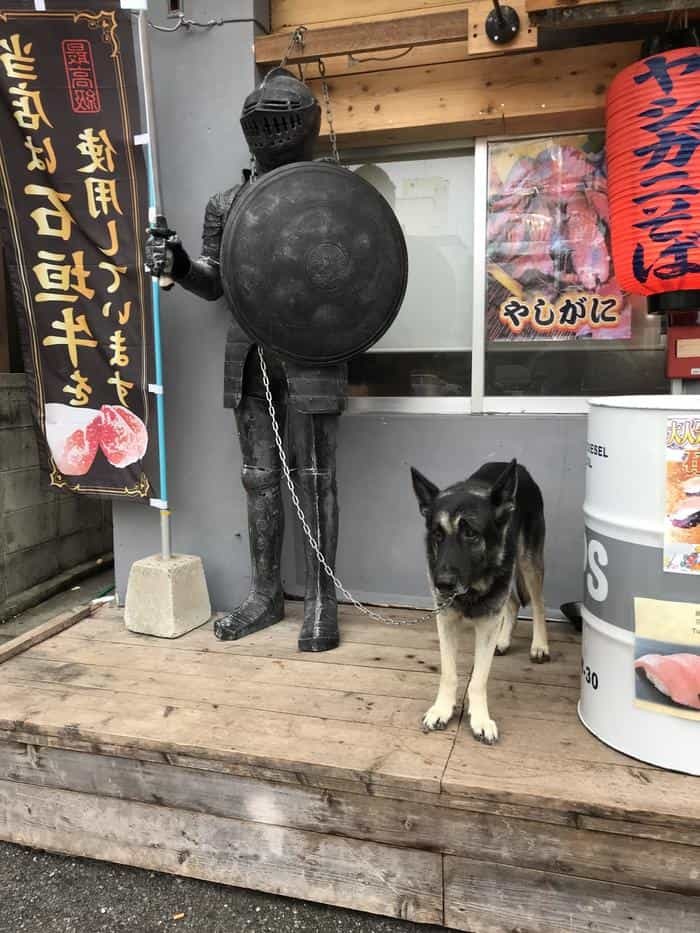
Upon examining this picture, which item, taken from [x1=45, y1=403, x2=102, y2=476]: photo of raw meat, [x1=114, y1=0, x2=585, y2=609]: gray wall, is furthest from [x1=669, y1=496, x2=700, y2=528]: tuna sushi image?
[x1=45, y1=403, x2=102, y2=476]: photo of raw meat

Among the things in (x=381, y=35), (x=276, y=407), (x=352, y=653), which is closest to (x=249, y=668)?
(x=352, y=653)

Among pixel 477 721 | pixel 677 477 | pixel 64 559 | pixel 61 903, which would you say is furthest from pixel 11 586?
pixel 677 477

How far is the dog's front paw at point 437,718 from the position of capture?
2201 mm

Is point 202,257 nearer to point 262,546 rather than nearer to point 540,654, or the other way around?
point 262,546

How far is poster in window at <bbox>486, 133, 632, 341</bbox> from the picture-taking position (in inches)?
124

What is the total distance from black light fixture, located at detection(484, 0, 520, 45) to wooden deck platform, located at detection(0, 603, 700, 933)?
250 centimetres

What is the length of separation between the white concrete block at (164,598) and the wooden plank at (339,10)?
8.69ft

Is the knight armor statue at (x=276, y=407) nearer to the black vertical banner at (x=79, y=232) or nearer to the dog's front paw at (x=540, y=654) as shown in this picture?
the black vertical banner at (x=79, y=232)

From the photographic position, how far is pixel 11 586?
4250mm

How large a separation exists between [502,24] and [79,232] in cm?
202

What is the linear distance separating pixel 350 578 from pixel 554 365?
4.82ft

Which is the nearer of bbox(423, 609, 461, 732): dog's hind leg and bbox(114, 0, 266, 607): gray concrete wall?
bbox(423, 609, 461, 732): dog's hind leg

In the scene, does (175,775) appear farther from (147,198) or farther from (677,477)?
(147,198)

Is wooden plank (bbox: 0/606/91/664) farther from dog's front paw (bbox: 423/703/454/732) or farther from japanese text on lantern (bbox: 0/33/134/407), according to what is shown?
dog's front paw (bbox: 423/703/454/732)
